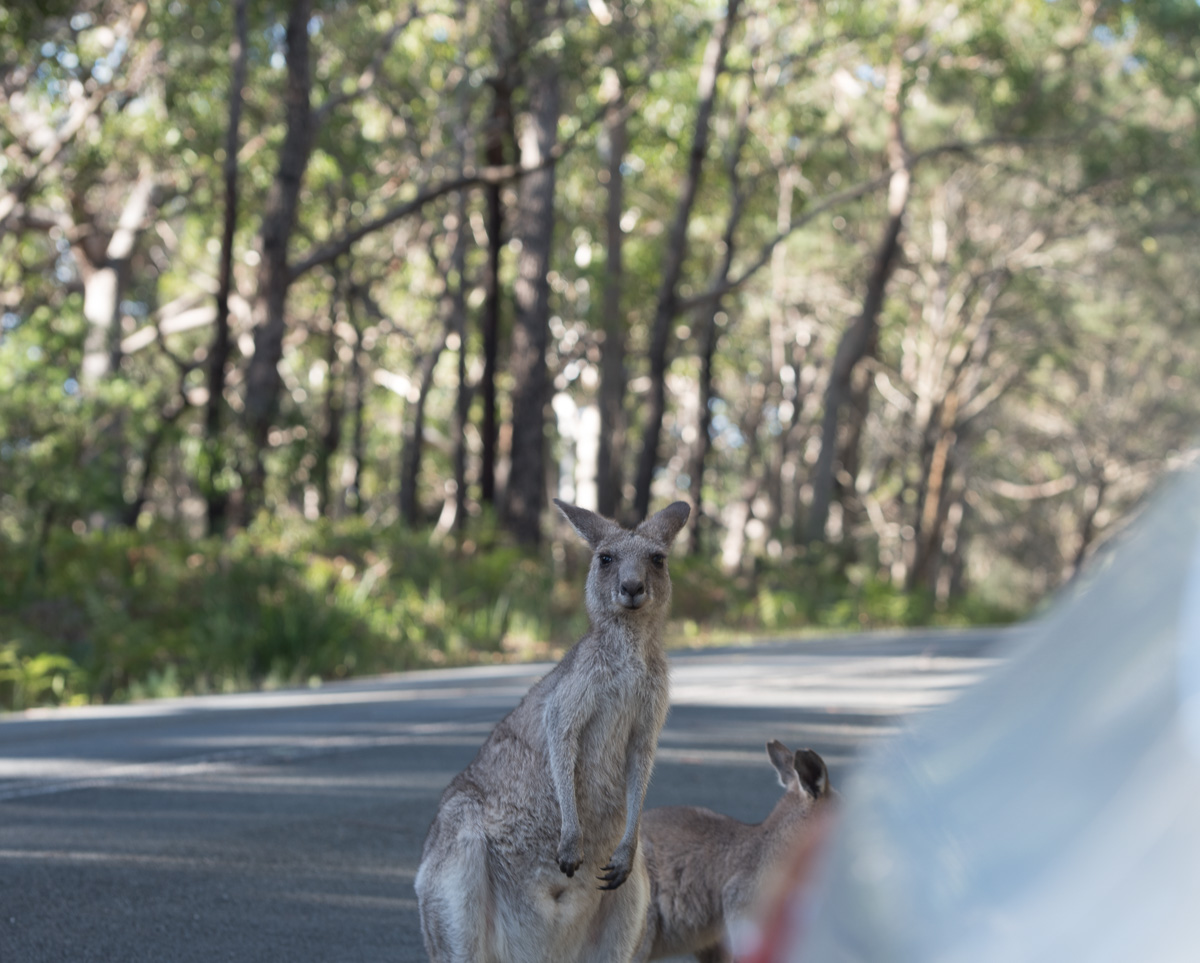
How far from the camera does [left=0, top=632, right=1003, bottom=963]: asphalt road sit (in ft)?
15.6

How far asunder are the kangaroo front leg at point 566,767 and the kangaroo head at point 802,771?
641 millimetres

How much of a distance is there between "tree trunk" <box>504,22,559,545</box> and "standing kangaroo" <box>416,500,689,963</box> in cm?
2030

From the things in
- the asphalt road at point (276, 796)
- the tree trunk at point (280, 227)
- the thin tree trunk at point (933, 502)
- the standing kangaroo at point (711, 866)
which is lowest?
the asphalt road at point (276, 796)

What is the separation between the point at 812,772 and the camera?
3855 millimetres

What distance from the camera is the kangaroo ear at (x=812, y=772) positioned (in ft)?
12.4

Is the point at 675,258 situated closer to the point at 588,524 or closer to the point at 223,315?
the point at 223,315

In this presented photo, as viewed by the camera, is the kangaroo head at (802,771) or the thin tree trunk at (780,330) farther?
the thin tree trunk at (780,330)

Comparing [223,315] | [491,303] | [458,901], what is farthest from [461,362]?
[458,901]

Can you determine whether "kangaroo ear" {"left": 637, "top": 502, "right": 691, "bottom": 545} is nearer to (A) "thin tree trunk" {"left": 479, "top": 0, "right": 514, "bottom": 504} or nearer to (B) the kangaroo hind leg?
(B) the kangaroo hind leg

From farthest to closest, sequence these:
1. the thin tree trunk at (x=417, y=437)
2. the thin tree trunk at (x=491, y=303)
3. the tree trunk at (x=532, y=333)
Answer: the thin tree trunk at (x=417, y=437) → the thin tree trunk at (x=491, y=303) → the tree trunk at (x=532, y=333)

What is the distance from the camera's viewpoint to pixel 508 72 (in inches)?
948

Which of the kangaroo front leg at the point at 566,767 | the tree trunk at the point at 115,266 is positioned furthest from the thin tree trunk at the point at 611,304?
the kangaroo front leg at the point at 566,767

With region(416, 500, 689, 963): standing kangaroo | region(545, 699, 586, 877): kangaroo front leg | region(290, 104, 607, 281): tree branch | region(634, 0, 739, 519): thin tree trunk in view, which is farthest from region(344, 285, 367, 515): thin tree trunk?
region(545, 699, 586, 877): kangaroo front leg

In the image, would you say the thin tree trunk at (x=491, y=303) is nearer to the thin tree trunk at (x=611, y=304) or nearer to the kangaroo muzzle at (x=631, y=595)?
the thin tree trunk at (x=611, y=304)
